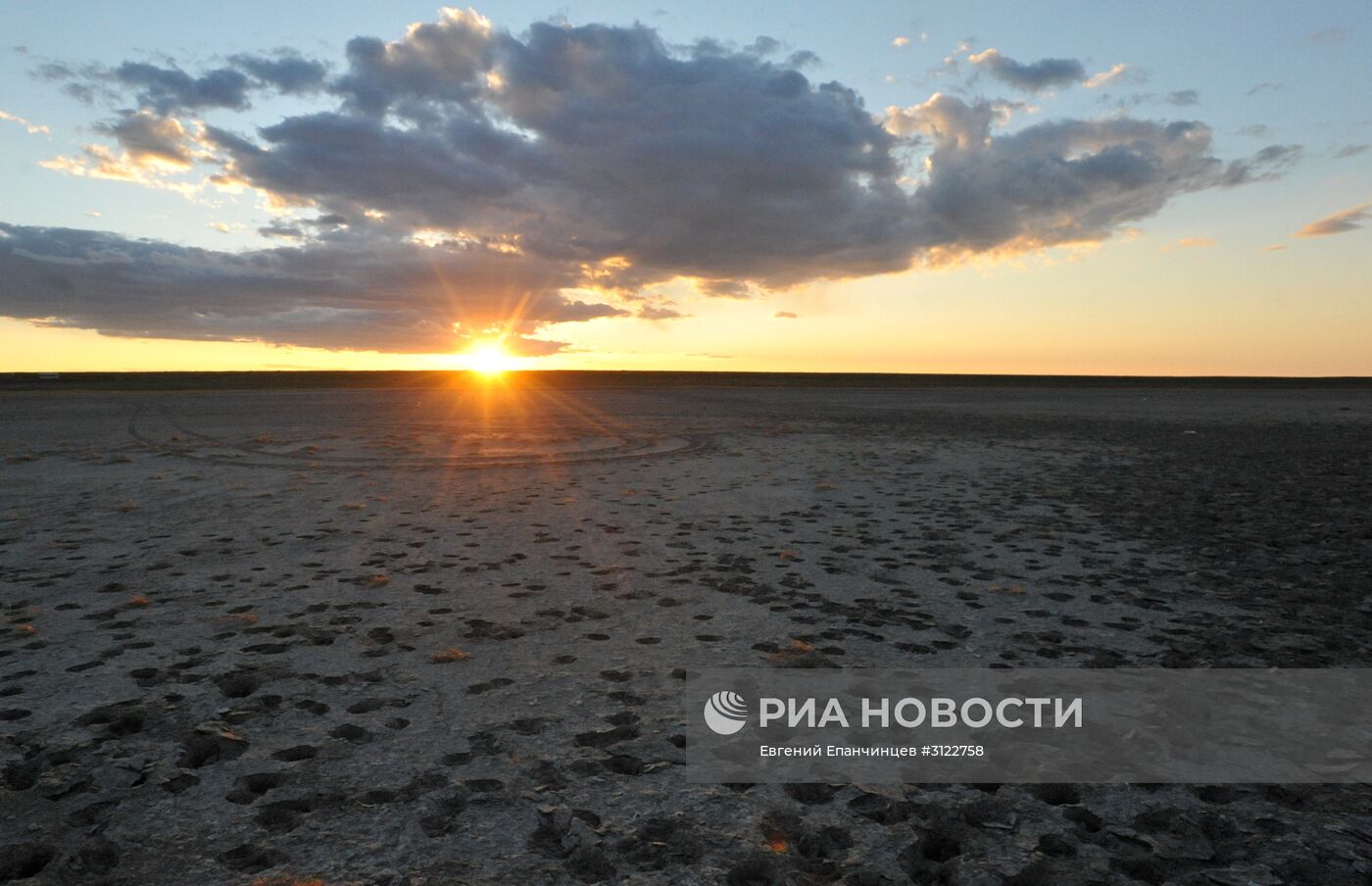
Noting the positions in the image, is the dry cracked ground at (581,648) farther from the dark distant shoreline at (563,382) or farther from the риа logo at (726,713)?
the dark distant shoreline at (563,382)

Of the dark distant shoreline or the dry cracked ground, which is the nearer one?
the dry cracked ground

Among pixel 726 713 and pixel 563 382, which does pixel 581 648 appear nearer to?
pixel 726 713

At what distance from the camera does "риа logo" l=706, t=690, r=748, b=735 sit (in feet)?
16.4

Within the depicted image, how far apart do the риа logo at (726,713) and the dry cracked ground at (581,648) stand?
1.03ft

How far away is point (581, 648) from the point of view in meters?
6.38

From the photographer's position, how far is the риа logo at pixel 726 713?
5.00 meters

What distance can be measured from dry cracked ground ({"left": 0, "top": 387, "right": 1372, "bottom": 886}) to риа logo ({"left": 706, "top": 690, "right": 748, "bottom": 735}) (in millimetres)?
314

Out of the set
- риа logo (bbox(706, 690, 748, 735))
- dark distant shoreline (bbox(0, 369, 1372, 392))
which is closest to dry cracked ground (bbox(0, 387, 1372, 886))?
риа logo (bbox(706, 690, 748, 735))

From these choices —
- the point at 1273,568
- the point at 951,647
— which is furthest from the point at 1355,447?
the point at 951,647

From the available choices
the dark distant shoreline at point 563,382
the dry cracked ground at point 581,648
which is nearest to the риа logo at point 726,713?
the dry cracked ground at point 581,648

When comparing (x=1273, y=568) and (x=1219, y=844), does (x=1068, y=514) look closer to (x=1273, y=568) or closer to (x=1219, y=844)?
(x=1273, y=568)

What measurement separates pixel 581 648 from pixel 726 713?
65.3 inches

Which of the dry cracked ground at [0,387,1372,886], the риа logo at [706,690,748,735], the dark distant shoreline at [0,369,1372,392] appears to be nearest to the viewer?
the dry cracked ground at [0,387,1372,886]

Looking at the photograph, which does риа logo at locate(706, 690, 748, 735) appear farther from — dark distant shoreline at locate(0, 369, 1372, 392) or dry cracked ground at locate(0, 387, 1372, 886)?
dark distant shoreline at locate(0, 369, 1372, 392)
